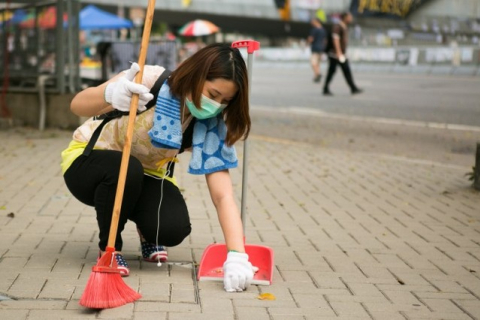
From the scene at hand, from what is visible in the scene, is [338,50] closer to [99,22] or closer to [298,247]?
[99,22]

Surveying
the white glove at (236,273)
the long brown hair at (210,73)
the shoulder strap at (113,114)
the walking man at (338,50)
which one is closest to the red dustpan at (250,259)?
the white glove at (236,273)

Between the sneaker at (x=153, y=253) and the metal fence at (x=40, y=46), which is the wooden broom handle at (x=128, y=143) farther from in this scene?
the metal fence at (x=40, y=46)

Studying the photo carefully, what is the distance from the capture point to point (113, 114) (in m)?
4.36

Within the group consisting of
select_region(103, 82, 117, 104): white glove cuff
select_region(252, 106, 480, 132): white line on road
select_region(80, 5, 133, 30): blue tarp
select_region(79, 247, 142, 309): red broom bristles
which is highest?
select_region(103, 82, 117, 104): white glove cuff

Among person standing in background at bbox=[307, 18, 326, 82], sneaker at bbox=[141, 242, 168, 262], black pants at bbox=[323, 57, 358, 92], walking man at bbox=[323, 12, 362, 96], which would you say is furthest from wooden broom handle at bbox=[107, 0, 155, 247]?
person standing in background at bbox=[307, 18, 326, 82]

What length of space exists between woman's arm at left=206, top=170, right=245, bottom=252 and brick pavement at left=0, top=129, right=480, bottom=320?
23cm

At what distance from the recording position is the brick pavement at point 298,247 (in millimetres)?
4004

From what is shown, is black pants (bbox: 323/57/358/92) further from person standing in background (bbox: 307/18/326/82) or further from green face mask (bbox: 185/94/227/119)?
green face mask (bbox: 185/94/227/119)

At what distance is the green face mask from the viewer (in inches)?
162

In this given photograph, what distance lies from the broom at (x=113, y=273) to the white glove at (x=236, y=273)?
0.43 meters

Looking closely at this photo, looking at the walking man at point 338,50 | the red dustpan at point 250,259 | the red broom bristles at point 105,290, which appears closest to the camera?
the red broom bristles at point 105,290

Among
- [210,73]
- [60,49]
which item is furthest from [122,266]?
[60,49]

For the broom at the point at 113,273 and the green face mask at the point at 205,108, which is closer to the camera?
the broom at the point at 113,273

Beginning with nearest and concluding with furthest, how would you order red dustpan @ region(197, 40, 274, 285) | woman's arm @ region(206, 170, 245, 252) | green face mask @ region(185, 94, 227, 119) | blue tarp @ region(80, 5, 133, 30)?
1. green face mask @ region(185, 94, 227, 119)
2. woman's arm @ region(206, 170, 245, 252)
3. red dustpan @ region(197, 40, 274, 285)
4. blue tarp @ region(80, 5, 133, 30)
